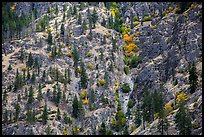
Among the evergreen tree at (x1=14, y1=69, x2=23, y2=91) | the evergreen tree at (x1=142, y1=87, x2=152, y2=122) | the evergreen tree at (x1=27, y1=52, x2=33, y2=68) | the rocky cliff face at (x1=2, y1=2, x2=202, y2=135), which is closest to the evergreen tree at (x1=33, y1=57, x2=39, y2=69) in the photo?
the evergreen tree at (x1=27, y1=52, x2=33, y2=68)

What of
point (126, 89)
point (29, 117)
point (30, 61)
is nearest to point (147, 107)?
point (126, 89)

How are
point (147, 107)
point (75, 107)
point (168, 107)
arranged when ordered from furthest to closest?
1. point (75, 107)
2. point (147, 107)
3. point (168, 107)

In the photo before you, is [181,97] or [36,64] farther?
[36,64]

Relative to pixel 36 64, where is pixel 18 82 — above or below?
below

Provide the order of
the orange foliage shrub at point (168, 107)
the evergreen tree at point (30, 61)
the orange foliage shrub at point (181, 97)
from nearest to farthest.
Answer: the orange foliage shrub at point (168, 107) → the orange foliage shrub at point (181, 97) → the evergreen tree at point (30, 61)

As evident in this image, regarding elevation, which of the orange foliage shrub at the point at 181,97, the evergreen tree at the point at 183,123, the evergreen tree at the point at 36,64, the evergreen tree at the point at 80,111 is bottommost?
the evergreen tree at the point at 80,111

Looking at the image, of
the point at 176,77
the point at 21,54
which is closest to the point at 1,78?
the point at 21,54

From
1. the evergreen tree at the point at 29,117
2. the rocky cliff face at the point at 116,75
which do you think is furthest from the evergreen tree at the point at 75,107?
the evergreen tree at the point at 29,117

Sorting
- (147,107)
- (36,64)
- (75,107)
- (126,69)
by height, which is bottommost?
(75,107)

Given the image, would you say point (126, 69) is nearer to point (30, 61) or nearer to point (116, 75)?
point (116, 75)

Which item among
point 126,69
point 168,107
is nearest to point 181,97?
point 168,107

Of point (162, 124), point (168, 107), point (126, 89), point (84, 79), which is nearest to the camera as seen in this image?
point (162, 124)

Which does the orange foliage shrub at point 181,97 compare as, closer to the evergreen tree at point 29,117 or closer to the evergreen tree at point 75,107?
the evergreen tree at point 75,107

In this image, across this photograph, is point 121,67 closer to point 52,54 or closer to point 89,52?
point 89,52
